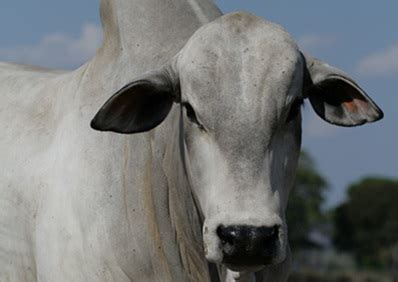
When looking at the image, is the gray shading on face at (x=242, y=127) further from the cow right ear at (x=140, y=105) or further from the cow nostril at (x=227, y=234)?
the cow right ear at (x=140, y=105)

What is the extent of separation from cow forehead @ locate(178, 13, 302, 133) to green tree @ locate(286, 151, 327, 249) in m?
90.3

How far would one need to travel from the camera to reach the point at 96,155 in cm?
827

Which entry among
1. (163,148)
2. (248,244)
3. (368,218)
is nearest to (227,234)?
(248,244)

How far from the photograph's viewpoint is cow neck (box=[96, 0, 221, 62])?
28.0 ft

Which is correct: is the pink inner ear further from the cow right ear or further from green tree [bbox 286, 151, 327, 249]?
green tree [bbox 286, 151, 327, 249]

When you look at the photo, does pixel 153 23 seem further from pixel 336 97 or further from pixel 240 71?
pixel 240 71

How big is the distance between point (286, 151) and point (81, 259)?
5.01ft

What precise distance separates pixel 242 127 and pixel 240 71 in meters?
0.31

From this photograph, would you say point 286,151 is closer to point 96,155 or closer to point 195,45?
point 195,45

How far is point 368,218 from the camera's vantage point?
108 m

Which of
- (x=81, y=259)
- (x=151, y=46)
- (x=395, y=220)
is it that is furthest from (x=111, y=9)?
(x=395, y=220)

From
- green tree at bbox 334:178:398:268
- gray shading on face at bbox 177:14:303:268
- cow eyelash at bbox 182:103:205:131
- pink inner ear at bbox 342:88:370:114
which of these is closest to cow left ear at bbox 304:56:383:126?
pink inner ear at bbox 342:88:370:114

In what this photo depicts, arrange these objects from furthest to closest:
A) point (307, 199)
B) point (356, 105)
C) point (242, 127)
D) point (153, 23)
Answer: point (307, 199) < point (153, 23) < point (356, 105) < point (242, 127)

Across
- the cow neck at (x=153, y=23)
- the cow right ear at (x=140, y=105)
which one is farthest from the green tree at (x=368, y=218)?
the cow right ear at (x=140, y=105)
